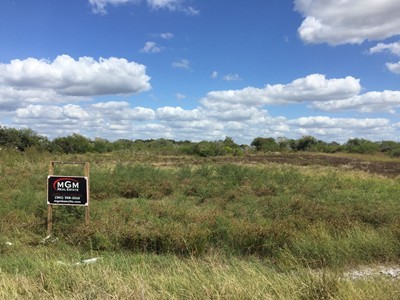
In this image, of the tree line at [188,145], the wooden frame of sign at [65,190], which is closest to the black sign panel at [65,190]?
the wooden frame of sign at [65,190]

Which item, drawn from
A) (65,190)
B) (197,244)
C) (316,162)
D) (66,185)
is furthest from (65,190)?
(316,162)

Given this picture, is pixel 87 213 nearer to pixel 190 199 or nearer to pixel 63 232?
pixel 63 232

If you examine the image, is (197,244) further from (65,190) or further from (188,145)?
(188,145)

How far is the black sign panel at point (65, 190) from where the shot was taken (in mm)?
10703

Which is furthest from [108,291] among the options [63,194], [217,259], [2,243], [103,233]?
[63,194]

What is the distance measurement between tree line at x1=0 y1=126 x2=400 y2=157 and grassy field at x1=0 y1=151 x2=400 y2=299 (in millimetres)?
33316

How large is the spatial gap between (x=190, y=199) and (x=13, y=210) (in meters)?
6.90

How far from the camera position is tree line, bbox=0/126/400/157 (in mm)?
61875

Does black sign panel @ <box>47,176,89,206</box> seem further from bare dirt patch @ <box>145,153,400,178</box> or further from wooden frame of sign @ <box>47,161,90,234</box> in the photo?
bare dirt patch @ <box>145,153,400,178</box>

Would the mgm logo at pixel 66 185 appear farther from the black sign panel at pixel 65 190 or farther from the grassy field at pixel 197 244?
the grassy field at pixel 197 244

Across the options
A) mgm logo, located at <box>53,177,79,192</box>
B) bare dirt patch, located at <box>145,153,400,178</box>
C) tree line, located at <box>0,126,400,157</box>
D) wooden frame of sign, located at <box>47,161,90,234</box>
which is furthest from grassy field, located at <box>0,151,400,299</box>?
tree line, located at <box>0,126,400,157</box>

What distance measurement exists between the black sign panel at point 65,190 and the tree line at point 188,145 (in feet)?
118

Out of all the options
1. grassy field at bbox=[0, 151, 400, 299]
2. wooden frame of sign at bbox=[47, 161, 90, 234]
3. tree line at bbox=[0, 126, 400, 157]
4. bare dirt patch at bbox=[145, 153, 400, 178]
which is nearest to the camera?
grassy field at bbox=[0, 151, 400, 299]

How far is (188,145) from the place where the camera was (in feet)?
243
